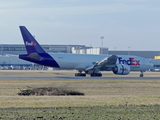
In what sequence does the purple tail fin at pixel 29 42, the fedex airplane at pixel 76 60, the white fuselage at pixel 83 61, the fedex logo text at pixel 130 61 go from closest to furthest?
the purple tail fin at pixel 29 42 < the fedex airplane at pixel 76 60 < the white fuselage at pixel 83 61 < the fedex logo text at pixel 130 61

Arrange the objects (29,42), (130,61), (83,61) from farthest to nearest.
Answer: (130,61), (83,61), (29,42)

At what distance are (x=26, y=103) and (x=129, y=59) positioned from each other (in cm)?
3390

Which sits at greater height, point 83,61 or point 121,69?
point 83,61

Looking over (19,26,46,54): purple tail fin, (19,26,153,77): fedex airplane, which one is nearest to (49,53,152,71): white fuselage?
(19,26,153,77): fedex airplane

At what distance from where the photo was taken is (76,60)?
4438 centimetres

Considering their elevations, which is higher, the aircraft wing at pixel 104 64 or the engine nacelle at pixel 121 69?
the aircraft wing at pixel 104 64

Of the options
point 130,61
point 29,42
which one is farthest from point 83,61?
point 29,42

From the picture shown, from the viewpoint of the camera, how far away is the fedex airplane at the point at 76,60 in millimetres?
41219

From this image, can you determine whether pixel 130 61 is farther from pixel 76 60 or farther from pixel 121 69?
pixel 76 60

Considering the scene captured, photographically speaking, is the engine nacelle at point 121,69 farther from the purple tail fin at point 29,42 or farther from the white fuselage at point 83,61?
the purple tail fin at point 29,42

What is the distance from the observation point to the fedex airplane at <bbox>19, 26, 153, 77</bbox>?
41.2 m

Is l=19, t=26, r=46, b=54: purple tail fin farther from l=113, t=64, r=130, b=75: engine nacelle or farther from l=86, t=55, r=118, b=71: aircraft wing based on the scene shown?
l=113, t=64, r=130, b=75: engine nacelle

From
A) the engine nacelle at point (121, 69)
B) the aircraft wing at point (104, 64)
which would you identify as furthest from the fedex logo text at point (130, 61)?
the aircraft wing at point (104, 64)

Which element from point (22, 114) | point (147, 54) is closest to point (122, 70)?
point (22, 114)
